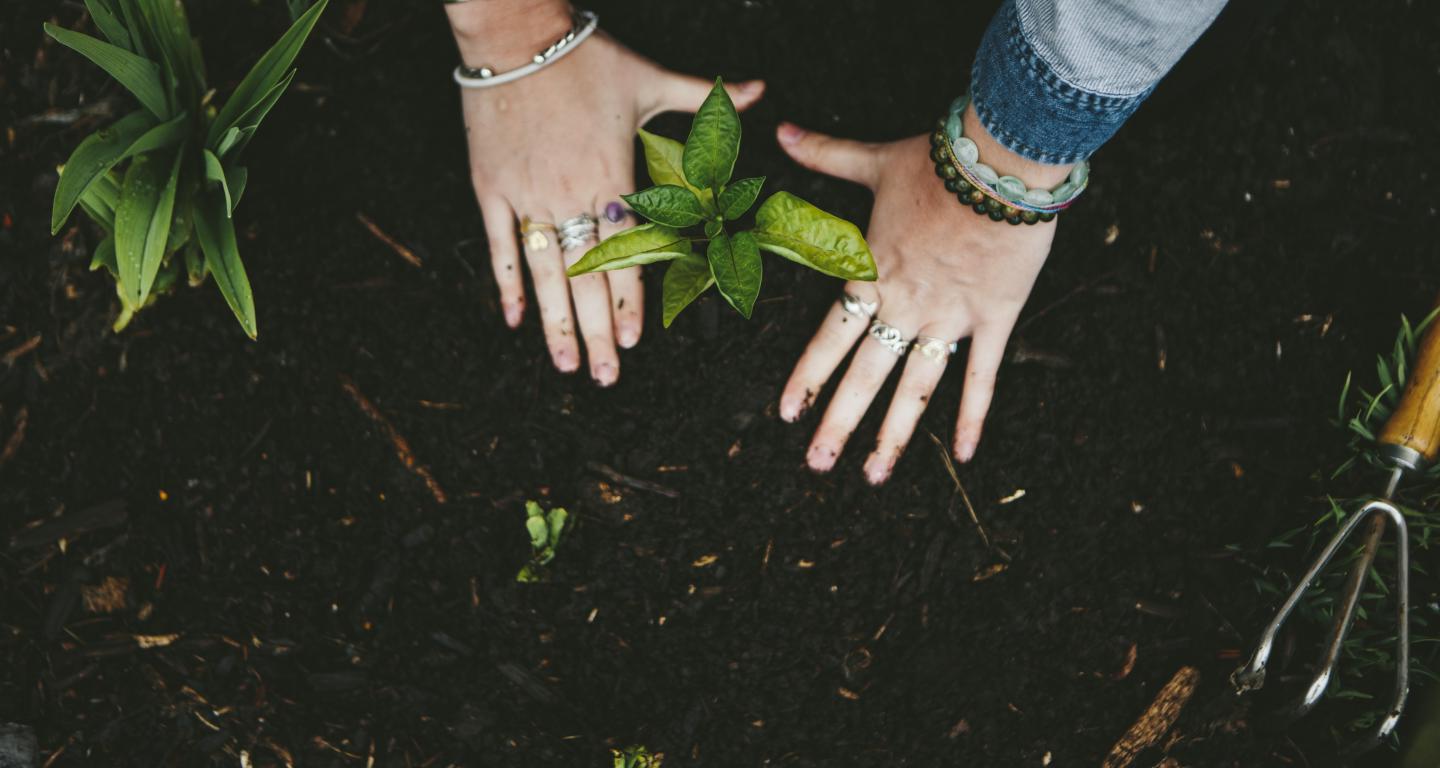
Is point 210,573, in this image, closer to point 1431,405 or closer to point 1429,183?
point 1431,405

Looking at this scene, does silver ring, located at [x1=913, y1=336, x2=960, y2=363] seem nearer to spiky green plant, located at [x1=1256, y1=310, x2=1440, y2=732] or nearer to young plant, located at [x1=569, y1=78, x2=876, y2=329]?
young plant, located at [x1=569, y1=78, x2=876, y2=329]

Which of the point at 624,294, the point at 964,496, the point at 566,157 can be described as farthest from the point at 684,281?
the point at 964,496

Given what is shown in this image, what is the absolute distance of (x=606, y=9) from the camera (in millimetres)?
1854

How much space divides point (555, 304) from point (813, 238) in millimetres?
626

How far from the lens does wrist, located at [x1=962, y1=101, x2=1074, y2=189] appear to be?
149cm

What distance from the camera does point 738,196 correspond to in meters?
1.42

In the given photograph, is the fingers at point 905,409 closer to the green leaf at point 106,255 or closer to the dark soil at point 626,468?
the dark soil at point 626,468

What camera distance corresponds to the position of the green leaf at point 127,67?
1380mm

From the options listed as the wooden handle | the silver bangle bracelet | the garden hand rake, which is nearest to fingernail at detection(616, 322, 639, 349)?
the silver bangle bracelet

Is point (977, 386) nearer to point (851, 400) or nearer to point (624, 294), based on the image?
point (851, 400)

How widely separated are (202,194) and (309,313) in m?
0.30

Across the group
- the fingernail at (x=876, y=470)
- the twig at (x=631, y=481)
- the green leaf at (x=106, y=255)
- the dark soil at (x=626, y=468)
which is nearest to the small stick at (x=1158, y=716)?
the dark soil at (x=626, y=468)

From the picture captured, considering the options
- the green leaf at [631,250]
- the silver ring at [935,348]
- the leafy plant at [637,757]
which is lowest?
the leafy plant at [637,757]

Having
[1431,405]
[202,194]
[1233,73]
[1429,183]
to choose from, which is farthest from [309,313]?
[1429,183]
